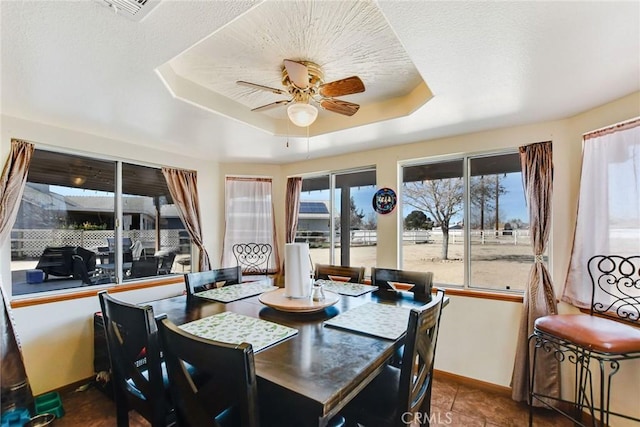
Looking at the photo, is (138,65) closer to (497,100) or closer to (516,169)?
(497,100)

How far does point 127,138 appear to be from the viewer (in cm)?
288

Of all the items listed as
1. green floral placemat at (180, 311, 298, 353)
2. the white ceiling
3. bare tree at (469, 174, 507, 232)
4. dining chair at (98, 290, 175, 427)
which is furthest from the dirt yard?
dining chair at (98, 290, 175, 427)

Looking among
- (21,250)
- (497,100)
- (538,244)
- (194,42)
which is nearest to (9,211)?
(21,250)

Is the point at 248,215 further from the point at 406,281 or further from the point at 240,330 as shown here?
the point at 240,330

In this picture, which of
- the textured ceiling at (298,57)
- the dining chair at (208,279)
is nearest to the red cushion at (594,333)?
the textured ceiling at (298,57)

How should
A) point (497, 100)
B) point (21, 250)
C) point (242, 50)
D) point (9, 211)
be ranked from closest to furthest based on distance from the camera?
point (242, 50) < point (497, 100) < point (9, 211) < point (21, 250)

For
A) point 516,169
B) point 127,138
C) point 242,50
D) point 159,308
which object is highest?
point 242,50

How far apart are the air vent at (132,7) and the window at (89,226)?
2.15 metres

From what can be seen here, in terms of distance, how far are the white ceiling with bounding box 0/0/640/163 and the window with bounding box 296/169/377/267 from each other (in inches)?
44.6

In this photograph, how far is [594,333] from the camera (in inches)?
61.4

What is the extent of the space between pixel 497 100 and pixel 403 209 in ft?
4.77

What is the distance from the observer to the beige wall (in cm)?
225

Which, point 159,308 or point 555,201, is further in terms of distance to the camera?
point 555,201

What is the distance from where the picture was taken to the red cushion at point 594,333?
4.81 feet
